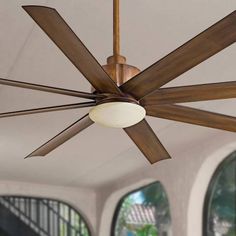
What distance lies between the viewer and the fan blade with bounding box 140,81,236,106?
182 cm

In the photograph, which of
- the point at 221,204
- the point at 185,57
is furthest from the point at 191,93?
the point at 221,204

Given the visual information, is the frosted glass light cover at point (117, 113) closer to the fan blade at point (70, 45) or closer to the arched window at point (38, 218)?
the fan blade at point (70, 45)

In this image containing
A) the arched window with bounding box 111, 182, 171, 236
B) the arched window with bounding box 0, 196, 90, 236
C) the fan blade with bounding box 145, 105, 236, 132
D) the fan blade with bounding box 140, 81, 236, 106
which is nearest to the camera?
the fan blade with bounding box 140, 81, 236, 106

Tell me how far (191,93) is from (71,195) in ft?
16.4

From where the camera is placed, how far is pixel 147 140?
232 centimetres

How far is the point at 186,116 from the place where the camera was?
6.90ft

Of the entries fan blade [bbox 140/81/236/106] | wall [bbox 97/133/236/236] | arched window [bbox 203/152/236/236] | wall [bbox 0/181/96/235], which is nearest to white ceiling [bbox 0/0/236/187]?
wall [bbox 97/133/236/236]

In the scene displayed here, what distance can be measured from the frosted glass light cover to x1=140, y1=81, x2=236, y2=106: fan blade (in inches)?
2.6

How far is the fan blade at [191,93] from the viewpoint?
1820 millimetres

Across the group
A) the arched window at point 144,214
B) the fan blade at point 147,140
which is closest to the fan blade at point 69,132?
the fan blade at point 147,140

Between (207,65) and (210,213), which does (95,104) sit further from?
(210,213)

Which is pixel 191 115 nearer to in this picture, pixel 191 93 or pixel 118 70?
pixel 191 93

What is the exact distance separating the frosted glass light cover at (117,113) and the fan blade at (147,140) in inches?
7.5

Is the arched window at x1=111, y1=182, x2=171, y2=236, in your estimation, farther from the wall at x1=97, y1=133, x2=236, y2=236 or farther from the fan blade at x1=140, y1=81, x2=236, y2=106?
the fan blade at x1=140, y1=81, x2=236, y2=106
